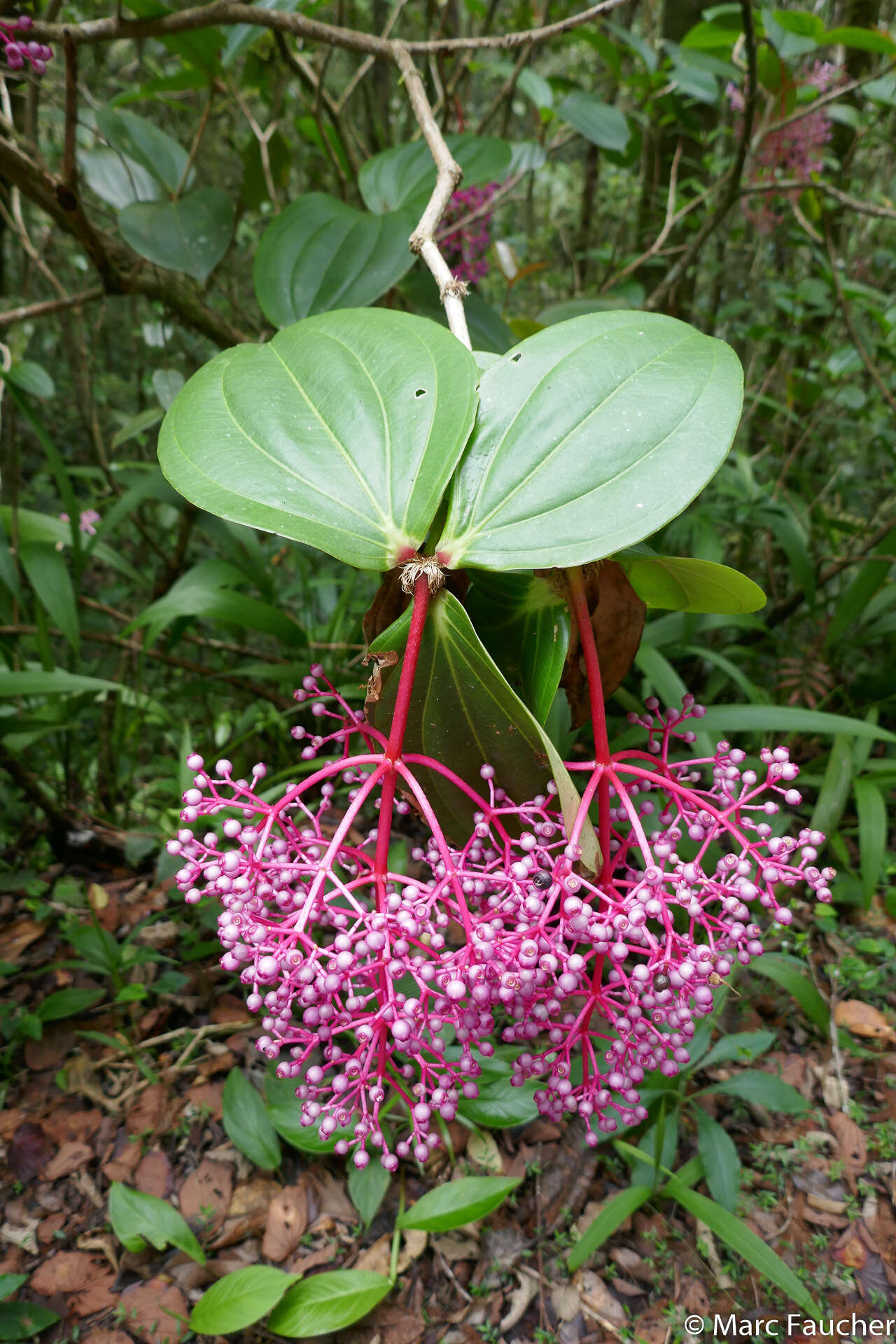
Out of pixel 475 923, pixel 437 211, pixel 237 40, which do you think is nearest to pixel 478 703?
pixel 475 923

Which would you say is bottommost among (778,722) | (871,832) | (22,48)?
(871,832)

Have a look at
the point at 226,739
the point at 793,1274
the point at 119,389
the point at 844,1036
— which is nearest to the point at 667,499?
the point at 793,1274

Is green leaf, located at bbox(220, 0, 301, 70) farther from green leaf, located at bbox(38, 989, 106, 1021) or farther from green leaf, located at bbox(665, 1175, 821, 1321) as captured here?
green leaf, located at bbox(665, 1175, 821, 1321)

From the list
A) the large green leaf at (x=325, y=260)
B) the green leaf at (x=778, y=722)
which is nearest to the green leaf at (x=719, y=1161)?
the green leaf at (x=778, y=722)

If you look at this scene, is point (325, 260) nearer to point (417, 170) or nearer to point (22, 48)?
point (417, 170)

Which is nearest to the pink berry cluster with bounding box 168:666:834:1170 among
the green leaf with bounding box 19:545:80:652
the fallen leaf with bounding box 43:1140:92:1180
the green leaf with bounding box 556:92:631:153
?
the fallen leaf with bounding box 43:1140:92:1180

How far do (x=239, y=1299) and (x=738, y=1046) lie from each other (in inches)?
33.0

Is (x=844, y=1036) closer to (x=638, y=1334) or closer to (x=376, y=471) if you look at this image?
(x=638, y=1334)

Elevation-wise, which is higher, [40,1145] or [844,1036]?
[844,1036]

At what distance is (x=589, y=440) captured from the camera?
2.33ft

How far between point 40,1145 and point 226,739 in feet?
3.19

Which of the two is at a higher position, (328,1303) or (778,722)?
(778,722)

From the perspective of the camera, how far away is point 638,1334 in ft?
3.64

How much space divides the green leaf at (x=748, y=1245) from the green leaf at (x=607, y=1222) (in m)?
0.06
